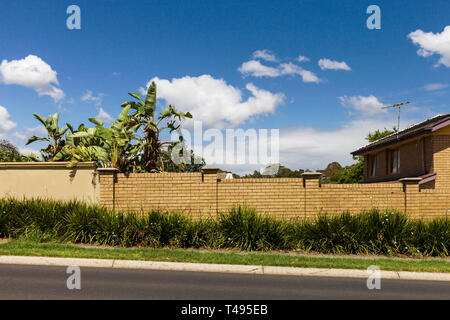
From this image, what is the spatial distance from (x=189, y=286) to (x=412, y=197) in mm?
8916

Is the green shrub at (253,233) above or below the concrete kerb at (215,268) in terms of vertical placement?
above

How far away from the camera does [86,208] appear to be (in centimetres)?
1110

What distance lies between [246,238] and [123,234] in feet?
12.1

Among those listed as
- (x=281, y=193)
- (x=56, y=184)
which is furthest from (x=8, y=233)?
(x=281, y=193)

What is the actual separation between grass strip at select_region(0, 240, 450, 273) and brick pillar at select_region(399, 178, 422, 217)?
266 cm

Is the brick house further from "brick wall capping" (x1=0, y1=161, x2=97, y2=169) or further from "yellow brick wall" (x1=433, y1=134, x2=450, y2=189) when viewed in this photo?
"brick wall capping" (x1=0, y1=161, x2=97, y2=169)

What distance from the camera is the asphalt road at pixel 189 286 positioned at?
623 cm

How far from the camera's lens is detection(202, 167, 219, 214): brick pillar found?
39.2 ft

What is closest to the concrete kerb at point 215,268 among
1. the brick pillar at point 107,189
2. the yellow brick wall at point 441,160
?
the brick pillar at point 107,189

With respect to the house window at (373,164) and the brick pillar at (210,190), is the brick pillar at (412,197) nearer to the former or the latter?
the brick pillar at (210,190)

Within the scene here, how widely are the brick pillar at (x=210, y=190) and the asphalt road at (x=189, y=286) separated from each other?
13.1 feet

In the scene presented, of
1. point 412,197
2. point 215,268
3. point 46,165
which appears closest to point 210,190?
point 215,268

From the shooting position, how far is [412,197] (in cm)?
1206
